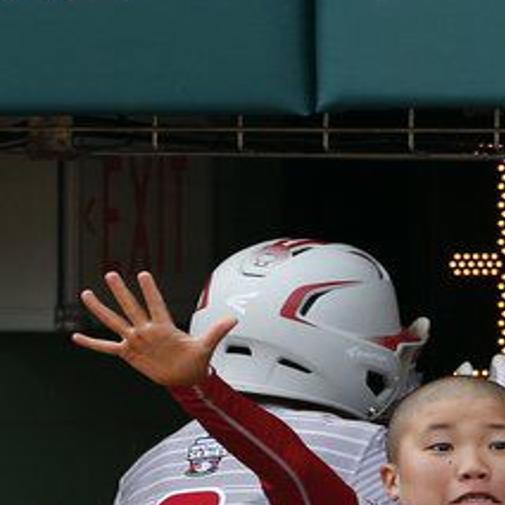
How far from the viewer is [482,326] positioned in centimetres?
578

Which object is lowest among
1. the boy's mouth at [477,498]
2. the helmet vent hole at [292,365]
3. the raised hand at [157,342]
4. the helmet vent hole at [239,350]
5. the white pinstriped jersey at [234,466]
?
the white pinstriped jersey at [234,466]

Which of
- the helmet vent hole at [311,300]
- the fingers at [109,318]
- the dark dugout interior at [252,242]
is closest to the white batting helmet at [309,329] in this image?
the helmet vent hole at [311,300]

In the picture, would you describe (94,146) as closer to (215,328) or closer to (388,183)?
(388,183)

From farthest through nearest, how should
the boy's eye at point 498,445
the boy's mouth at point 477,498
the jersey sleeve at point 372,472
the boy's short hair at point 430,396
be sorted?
1. the jersey sleeve at point 372,472
2. the boy's short hair at point 430,396
3. the boy's eye at point 498,445
4. the boy's mouth at point 477,498

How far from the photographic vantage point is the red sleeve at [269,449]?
3545mm

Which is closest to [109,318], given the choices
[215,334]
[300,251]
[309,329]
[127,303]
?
[127,303]

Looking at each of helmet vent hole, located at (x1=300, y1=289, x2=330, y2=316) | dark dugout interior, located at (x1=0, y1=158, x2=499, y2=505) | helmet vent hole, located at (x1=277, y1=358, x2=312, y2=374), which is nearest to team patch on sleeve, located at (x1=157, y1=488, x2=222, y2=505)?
helmet vent hole, located at (x1=277, y1=358, x2=312, y2=374)

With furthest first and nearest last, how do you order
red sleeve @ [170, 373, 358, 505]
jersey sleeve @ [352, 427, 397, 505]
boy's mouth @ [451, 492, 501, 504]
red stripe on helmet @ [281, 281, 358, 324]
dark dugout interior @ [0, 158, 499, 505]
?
dark dugout interior @ [0, 158, 499, 505] → red stripe on helmet @ [281, 281, 358, 324] → jersey sleeve @ [352, 427, 397, 505] → red sleeve @ [170, 373, 358, 505] → boy's mouth @ [451, 492, 501, 504]

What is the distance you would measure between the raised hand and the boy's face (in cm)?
36

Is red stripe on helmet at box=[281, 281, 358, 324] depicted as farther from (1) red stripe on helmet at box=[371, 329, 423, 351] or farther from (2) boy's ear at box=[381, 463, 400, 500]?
(2) boy's ear at box=[381, 463, 400, 500]

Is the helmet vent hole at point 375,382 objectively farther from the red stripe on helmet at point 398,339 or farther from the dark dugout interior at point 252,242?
the dark dugout interior at point 252,242

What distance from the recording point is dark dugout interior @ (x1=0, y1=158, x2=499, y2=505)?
579 centimetres

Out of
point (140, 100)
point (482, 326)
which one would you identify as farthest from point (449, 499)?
point (482, 326)

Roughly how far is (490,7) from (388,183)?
1739 mm
